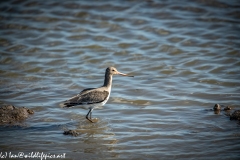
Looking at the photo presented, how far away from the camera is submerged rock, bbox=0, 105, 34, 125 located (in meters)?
8.52

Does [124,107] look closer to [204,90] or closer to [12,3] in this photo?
[204,90]

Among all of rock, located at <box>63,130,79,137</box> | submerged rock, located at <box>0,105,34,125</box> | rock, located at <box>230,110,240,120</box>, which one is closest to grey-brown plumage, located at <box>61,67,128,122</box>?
rock, located at <box>63,130,79,137</box>

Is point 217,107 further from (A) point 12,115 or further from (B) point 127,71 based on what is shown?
(A) point 12,115

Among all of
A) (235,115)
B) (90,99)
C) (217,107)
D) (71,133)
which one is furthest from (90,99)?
(235,115)

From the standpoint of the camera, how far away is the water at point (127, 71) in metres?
7.58

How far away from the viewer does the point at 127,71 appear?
40.4 ft

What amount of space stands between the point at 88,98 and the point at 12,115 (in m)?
1.88

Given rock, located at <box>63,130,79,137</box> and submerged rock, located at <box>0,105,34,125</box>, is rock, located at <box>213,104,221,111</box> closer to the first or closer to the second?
rock, located at <box>63,130,79,137</box>

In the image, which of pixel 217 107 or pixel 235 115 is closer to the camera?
pixel 235 115

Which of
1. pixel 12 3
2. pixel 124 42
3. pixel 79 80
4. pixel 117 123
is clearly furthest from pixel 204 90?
pixel 12 3

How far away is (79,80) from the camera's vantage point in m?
11.5

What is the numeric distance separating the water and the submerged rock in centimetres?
21

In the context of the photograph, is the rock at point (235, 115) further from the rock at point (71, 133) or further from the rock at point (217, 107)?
the rock at point (71, 133)

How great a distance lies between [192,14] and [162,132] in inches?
365
